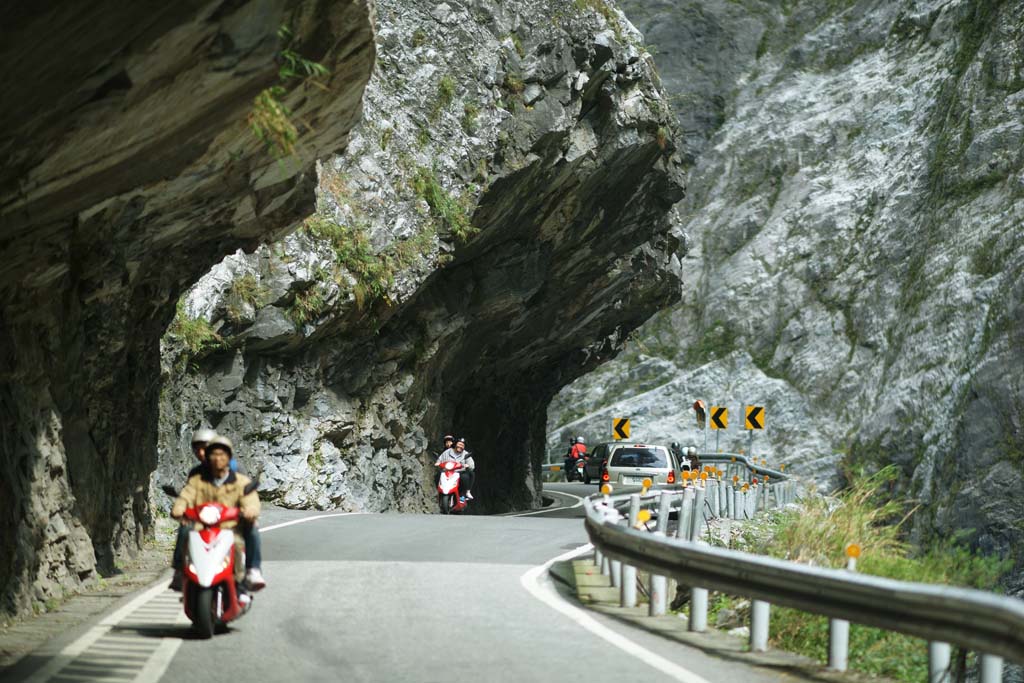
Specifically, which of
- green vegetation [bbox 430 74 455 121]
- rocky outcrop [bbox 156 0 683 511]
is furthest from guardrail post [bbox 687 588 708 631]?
green vegetation [bbox 430 74 455 121]

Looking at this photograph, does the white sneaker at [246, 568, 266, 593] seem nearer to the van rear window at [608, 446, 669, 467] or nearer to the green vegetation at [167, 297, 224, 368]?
the green vegetation at [167, 297, 224, 368]

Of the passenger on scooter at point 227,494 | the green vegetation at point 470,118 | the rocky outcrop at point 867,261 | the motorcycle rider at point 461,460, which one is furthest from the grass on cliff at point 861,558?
the rocky outcrop at point 867,261

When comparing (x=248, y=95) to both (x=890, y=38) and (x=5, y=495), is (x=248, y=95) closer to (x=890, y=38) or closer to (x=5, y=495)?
(x=5, y=495)

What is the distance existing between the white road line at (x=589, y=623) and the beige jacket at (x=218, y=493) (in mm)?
2781

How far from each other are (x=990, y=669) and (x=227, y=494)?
5967mm

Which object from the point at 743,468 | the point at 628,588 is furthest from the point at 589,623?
the point at 743,468

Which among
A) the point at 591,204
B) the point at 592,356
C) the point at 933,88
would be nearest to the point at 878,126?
the point at 933,88

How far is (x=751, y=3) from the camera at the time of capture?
273ft

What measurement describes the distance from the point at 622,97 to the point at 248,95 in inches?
1008

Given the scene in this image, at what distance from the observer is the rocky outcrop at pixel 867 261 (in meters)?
40.1

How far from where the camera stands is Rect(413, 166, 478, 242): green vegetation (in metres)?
29.5

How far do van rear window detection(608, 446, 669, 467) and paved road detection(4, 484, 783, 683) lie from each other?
18710 millimetres

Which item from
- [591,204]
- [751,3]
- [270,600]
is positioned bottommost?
[270,600]

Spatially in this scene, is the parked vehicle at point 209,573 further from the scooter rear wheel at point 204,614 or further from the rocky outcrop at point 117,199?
the rocky outcrop at point 117,199
